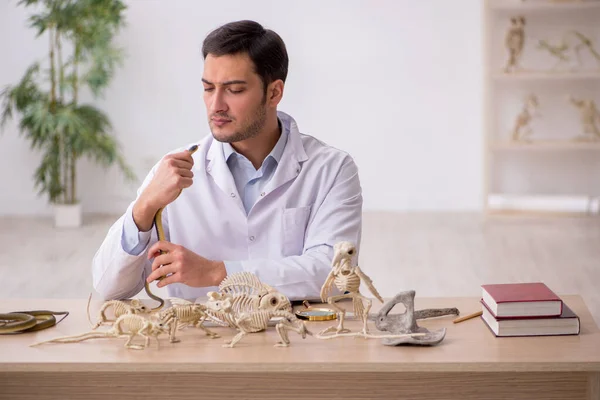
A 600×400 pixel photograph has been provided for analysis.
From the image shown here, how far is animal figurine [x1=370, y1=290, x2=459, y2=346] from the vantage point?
183 cm

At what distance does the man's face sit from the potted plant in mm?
4056

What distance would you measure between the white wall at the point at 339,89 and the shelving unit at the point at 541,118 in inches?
7.0

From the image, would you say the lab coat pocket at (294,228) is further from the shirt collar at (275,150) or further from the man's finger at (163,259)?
the man's finger at (163,259)

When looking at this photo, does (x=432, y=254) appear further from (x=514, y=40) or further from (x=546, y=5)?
(x=546, y=5)

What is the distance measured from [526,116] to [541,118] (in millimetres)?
302

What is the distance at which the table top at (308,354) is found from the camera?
172 cm

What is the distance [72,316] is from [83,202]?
5069 millimetres

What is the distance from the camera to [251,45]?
2.38 metres

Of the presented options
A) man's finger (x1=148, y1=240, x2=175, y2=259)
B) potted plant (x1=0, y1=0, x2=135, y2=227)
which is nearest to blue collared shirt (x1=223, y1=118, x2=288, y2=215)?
man's finger (x1=148, y1=240, x2=175, y2=259)

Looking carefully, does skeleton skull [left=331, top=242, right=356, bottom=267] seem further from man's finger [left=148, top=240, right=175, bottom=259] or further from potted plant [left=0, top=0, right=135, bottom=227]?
potted plant [left=0, top=0, right=135, bottom=227]

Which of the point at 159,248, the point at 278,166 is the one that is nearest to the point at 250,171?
the point at 278,166

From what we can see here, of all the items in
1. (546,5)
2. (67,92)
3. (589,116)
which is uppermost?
(546,5)

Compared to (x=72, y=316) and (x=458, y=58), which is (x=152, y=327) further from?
(x=458, y=58)

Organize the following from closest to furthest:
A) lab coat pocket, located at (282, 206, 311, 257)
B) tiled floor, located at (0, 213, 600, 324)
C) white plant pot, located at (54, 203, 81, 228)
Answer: lab coat pocket, located at (282, 206, 311, 257) < tiled floor, located at (0, 213, 600, 324) < white plant pot, located at (54, 203, 81, 228)
